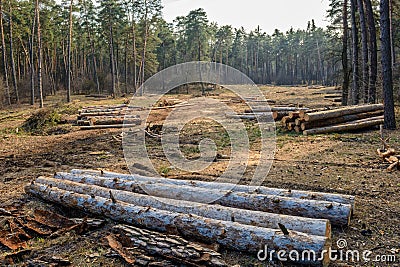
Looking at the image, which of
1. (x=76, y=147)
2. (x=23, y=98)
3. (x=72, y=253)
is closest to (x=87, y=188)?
(x=72, y=253)

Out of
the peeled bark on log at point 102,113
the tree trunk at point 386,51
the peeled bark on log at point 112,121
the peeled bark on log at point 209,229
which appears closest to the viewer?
the peeled bark on log at point 209,229

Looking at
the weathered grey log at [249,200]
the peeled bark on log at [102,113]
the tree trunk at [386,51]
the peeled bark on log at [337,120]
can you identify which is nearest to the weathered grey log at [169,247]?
the weathered grey log at [249,200]

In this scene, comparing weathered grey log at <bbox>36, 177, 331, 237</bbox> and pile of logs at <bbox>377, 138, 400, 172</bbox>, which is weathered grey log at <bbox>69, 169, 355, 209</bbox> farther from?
pile of logs at <bbox>377, 138, 400, 172</bbox>

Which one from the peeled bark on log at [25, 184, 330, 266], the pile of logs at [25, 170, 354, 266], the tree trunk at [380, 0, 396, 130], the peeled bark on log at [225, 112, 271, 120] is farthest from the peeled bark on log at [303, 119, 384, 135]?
the peeled bark on log at [25, 184, 330, 266]

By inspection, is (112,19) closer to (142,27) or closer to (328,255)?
(142,27)

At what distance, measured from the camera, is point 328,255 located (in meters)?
3.80

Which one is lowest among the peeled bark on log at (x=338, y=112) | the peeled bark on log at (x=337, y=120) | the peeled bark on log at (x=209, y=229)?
the peeled bark on log at (x=209, y=229)

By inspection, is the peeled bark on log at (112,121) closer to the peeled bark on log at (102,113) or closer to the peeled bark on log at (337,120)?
the peeled bark on log at (102,113)

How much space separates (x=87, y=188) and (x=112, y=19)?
35.2 metres

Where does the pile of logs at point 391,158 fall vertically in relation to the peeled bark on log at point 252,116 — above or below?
below

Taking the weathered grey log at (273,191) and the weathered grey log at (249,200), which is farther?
the weathered grey log at (273,191)

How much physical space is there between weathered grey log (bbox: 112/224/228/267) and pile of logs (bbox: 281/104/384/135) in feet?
30.4

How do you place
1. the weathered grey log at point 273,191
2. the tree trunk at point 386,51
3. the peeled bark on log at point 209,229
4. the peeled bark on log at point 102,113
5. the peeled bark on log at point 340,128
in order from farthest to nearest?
the peeled bark on log at point 102,113 → the peeled bark on log at point 340,128 → the tree trunk at point 386,51 → the weathered grey log at point 273,191 → the peeled bark on log at point 209,229

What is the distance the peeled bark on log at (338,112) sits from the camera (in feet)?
40.9
